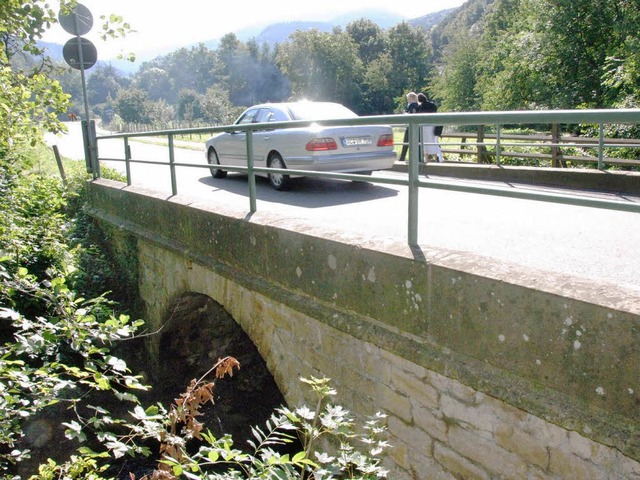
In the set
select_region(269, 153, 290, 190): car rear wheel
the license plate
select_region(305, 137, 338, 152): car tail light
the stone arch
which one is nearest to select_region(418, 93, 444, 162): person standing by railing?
the license plate

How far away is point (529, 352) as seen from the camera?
2.39 metres

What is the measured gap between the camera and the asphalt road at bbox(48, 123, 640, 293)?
3.96 metres

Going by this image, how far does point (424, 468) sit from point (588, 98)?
22.3 metres

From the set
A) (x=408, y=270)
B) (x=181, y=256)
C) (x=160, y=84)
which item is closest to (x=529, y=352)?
(x=408, y=270)

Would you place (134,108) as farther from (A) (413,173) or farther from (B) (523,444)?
(B) (523,444)

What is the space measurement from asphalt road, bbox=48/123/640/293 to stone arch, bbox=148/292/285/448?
1.85 meters

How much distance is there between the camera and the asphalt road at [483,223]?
396 centimetres

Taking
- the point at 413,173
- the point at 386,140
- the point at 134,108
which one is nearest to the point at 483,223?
the point at 386,140

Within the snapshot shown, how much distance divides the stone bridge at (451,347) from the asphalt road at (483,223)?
207 mm

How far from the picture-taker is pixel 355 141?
25.8 feet

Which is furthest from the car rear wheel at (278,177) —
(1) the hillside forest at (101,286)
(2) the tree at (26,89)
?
(2) the tree at (26,89)

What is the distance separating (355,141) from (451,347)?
5.47 metres

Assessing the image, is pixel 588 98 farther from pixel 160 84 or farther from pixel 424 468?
pixel 160 84

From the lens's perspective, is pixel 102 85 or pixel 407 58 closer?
pixel 407 58
